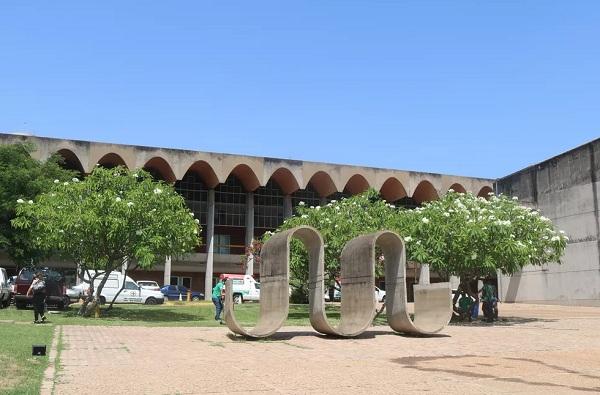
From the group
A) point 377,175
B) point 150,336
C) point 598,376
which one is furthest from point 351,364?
point 377,175

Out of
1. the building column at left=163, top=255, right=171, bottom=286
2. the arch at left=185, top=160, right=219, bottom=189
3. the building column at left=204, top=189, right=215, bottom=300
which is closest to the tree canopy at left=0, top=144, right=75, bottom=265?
the arch at left=185, top=160, right=219, bottom=189

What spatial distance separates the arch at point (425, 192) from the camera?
179 ft

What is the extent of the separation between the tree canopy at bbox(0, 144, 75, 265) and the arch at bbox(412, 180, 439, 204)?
34552 mm

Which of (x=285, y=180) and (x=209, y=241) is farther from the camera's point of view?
(x=285, y=180)

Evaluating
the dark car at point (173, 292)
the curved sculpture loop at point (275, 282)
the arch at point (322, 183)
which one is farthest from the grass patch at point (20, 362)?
the arch at point (322, 183)

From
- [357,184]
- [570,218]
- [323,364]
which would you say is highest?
[357,184]

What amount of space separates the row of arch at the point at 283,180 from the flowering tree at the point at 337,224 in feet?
73.7

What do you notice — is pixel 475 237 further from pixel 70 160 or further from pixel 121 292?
pixel 70 160

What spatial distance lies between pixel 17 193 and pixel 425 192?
122 ft

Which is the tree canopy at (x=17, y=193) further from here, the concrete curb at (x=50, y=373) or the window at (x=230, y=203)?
the window at (x=230, y=203)

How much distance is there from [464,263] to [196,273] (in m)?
35.8

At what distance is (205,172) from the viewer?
48.5m

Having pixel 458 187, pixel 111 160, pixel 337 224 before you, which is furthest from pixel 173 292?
pixel 458 187

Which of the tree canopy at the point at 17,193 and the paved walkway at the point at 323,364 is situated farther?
the tree canopy at the point at 17,193
